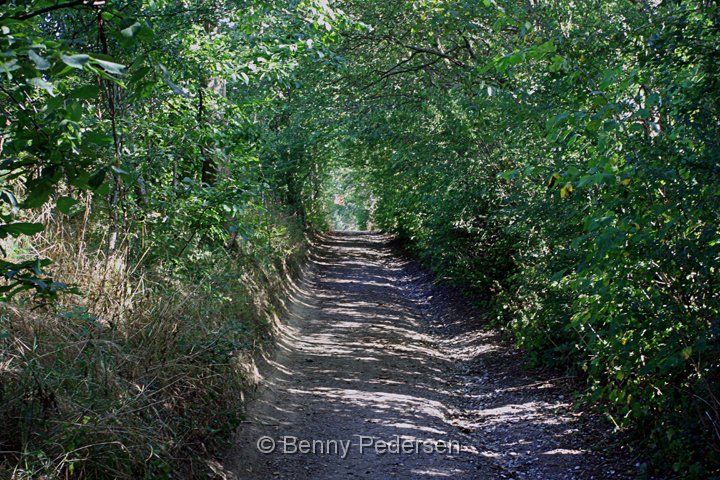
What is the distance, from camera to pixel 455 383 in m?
9.95

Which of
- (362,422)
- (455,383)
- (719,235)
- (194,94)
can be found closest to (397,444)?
(362,422)

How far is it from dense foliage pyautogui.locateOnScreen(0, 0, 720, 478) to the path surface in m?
0.58

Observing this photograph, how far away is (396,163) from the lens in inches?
557

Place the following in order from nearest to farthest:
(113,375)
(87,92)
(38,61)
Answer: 1. (38,61)
2. (87,92)
3. (113,375)

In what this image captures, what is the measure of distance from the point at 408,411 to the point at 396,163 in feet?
23.6

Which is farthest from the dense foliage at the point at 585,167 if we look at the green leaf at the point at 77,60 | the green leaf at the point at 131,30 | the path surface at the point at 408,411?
the green leaf at the point at 77,60

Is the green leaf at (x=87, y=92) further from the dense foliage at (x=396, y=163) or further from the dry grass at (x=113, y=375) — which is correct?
the dry grass at (x=113, y=375)

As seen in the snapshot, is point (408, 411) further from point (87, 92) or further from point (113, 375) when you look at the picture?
point (87, 92)

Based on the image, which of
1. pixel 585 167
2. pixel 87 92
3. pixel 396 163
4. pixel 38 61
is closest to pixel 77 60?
pixel 38 61

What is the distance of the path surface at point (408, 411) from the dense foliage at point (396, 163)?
0.58 metres

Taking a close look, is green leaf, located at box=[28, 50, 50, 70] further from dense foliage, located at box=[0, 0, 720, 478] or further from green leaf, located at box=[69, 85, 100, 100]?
green leaf, located at box=[69, 85, 100, 100]

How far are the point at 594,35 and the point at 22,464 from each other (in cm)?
644

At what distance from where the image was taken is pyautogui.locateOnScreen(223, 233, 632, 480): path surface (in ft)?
21.5

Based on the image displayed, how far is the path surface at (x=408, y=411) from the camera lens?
6559mm
